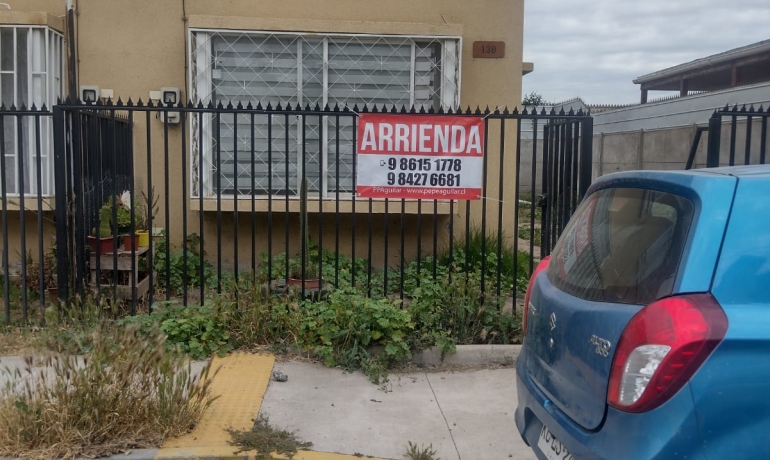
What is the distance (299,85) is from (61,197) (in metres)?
2.98

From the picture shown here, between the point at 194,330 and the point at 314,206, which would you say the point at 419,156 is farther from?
the point at 194,330

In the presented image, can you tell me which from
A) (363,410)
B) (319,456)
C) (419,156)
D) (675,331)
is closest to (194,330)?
(363,410)

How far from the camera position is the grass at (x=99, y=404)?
13.5ft

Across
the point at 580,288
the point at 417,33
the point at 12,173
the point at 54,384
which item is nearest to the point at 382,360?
the point at 54,384

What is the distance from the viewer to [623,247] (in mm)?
3031

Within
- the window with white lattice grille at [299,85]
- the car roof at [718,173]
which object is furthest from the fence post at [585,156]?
the car roof at [718,173]

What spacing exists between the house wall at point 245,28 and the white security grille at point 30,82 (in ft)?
1.19

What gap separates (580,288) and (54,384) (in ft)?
10.00

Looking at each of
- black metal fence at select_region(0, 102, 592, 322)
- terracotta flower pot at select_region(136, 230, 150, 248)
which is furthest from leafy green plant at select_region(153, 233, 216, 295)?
terracotta flower pot at select_region(136, 230, 150, 248)

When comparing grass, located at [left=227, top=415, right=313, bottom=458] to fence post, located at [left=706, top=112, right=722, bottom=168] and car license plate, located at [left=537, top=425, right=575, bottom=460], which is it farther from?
fence post, located at [left=706, top=112, right=722, bottom=168]

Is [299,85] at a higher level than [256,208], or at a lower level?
higher

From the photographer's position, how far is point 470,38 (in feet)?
27.8

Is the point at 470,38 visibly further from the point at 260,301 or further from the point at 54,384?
the point at 54,384

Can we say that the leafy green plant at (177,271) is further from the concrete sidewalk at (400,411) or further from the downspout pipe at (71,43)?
the concrete sidewalk at (400,411)
